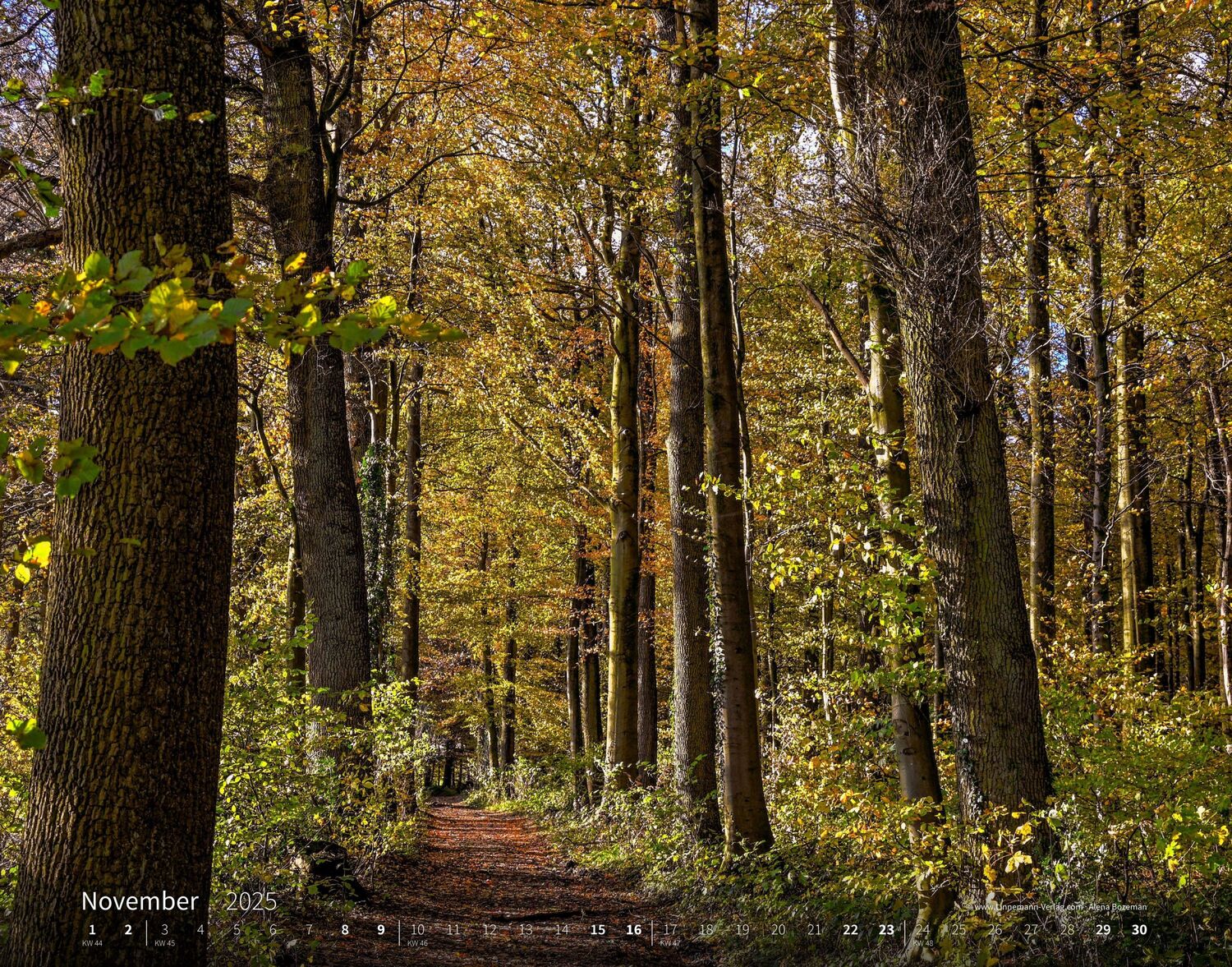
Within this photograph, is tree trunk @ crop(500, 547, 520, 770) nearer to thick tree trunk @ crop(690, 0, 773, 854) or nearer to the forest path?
the forest path

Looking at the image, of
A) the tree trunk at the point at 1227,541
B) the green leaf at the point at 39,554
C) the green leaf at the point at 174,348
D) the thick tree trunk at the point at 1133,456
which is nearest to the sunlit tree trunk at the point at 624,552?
the thick tree trunk at the point at 1133,456

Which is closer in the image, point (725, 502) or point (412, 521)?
point (725, 502)

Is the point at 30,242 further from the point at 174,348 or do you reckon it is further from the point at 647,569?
the point at 647,569

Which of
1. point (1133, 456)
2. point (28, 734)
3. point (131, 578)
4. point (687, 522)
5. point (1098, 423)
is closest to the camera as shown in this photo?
point (28, 734)

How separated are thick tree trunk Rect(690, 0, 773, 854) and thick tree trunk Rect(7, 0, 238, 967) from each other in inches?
193

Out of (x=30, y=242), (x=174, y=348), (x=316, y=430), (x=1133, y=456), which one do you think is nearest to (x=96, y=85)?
(x=174, y=348)

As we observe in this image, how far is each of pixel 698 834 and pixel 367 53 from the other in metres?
9.79

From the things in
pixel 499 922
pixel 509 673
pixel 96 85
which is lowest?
pixel 499 922

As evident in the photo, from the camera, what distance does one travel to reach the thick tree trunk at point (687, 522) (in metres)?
10.1

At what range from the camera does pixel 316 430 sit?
9.05m

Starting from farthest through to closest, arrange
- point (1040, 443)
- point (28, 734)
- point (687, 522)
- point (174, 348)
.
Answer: point (1040, 443)
point (687, 522)
point (28, 734)
point (174, 348)

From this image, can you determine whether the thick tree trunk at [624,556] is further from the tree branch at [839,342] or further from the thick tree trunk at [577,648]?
the tree branch at [839,342]

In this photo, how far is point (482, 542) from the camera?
25.7m

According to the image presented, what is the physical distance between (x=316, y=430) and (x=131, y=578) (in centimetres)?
572
